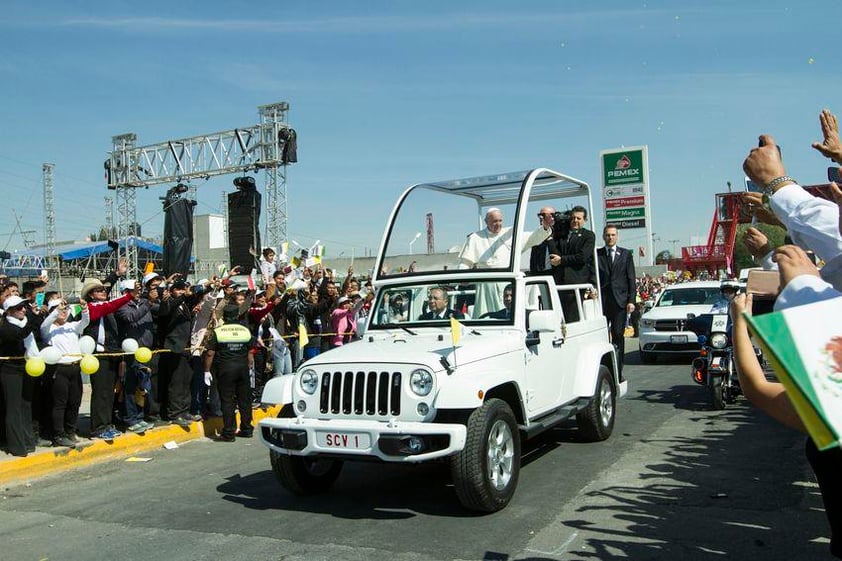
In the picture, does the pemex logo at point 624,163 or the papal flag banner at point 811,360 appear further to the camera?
the pemex logo at point 624,163

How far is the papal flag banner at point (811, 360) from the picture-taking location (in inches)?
64.3

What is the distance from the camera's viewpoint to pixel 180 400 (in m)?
10.1

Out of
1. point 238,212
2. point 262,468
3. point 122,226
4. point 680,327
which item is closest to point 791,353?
point 262,468

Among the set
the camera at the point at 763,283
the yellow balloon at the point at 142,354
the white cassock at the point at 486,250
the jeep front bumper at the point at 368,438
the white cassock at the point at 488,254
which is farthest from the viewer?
the yellow balloon at the point at 142,354

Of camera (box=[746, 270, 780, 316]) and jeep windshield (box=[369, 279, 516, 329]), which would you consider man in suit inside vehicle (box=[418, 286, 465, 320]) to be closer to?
jeep windshield (box=[369, 279, 516, 329])

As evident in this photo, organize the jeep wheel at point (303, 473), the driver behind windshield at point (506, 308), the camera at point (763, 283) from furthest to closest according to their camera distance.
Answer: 1. the driver behind windshield at point (506, 308)
2. the jeep wheel at point (303, 473)
3. the camera at point (763, 283)

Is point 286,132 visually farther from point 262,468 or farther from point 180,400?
point 262,468

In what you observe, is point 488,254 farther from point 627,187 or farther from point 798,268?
point 627,187

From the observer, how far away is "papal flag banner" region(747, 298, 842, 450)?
5.36 ft

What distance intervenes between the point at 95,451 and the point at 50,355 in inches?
48.6

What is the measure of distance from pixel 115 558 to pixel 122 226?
2910 cm

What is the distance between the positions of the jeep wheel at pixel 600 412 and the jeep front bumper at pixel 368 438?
2.86m

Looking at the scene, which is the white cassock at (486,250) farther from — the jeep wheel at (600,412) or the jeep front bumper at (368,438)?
the jeep front bumper at (368,438)

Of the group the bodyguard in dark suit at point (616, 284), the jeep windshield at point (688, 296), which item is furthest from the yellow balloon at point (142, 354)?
the jeep windshield at point (688, 296)
